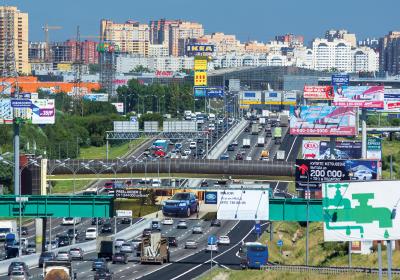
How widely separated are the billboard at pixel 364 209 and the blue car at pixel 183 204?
112 feet

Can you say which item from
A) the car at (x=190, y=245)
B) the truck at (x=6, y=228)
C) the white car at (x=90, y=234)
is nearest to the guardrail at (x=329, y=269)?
the car at (x=190, y=245)

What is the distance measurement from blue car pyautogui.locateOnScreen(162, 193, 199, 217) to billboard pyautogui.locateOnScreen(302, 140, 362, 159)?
30.6 meters

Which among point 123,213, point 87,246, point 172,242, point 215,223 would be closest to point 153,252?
point 123,213

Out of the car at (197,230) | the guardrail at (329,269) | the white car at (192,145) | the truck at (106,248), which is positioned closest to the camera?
the guardrail at (329,269)

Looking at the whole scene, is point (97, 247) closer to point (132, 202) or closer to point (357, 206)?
point (132, 202)

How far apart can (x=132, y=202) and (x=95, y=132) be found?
90770 mm

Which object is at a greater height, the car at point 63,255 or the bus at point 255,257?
the bus at point 255,257

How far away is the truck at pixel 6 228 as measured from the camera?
83369mm

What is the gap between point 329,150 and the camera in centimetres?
9988

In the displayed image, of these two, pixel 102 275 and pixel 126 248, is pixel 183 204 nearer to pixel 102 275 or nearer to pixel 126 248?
pixel 126 248

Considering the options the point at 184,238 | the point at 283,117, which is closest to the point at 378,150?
the point at 184,238

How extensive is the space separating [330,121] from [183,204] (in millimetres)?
39102

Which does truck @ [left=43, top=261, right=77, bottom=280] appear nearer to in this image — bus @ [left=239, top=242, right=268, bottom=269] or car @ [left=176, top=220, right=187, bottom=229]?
bus @ [left=239, top=242, right=268, bottom=269]

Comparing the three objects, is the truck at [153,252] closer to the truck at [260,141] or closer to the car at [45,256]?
the car at [45,256]
